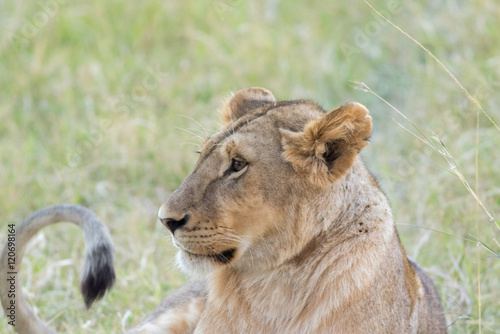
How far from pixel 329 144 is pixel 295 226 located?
271 millimetres

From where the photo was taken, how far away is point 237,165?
2.38 metres

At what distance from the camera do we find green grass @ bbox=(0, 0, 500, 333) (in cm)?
382

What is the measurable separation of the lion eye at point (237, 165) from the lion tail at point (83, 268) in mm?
705

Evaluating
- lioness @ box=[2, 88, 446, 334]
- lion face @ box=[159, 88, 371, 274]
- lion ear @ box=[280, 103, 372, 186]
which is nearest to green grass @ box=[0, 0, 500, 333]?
lioness @ box=[2, 88, 446, 334]

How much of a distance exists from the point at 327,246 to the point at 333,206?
13 centimetres

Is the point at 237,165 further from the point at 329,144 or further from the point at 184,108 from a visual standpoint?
the point at 184,108

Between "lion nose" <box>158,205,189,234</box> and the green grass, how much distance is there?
1150 mm

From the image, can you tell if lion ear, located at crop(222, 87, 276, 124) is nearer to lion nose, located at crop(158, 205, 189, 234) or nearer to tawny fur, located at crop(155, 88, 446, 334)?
tawny fur, located at crop(155, 88, 446, 334)

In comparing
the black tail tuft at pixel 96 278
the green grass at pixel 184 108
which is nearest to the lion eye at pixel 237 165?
the black tail tuft at pixel 96 278

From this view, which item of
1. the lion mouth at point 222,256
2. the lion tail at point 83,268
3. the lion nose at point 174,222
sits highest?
the lion nose at point 174,222

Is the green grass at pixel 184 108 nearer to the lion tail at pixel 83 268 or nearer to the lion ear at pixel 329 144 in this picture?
the lion tail at pixel 83 268

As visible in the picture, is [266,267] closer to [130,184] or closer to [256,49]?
[130,184]

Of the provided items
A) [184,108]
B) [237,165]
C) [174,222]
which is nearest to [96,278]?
[174,222]

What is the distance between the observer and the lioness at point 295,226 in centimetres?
234
